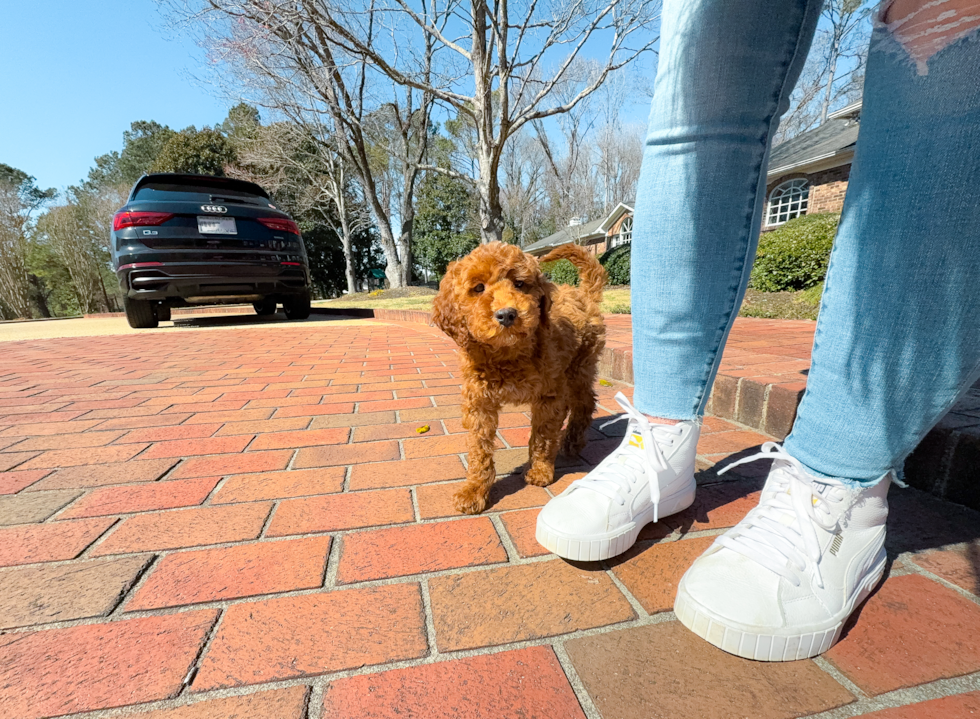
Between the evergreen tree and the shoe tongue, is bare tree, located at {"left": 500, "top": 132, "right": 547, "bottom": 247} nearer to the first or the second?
the evergreen tree

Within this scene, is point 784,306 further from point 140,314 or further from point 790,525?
point 140,314

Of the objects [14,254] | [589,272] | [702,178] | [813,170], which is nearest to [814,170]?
[813,170]

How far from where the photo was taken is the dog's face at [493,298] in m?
1.53

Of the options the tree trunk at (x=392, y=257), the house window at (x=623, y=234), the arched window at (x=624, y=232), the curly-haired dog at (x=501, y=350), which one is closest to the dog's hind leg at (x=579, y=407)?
the curly-haired dog at (x=501, y=350)

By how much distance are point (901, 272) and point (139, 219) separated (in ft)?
26.4

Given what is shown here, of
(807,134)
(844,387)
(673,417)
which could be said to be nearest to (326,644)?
(673,417)

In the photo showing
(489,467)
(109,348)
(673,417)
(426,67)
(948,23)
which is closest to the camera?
(948,23)

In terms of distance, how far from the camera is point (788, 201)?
16.5 metres

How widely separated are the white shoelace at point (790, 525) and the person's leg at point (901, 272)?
0.05 metres

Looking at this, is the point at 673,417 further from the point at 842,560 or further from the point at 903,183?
the point at 903,183

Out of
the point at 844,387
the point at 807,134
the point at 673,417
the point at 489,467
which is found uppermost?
the point at 807,134

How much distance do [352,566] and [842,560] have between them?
129 centimetres

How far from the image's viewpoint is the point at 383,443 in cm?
218

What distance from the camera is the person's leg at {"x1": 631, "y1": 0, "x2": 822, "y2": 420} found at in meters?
1.15
